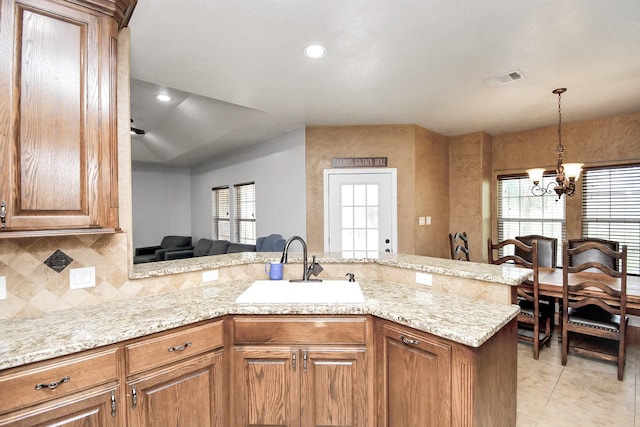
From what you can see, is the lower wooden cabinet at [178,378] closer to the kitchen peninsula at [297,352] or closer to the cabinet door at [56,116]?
the kitchen peninsula at [297,352]

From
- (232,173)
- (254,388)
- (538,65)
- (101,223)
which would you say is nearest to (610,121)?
(538,65)

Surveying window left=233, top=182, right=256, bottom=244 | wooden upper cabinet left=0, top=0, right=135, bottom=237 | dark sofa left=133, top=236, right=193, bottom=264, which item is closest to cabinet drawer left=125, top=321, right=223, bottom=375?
wooden upper cabinet left=0, top=0, right=135, bottom=237

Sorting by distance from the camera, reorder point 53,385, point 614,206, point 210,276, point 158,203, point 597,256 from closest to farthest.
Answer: point 53,385, point 210,276, point 597,256, point 614,206, point 158,203

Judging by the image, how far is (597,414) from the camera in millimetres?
2074

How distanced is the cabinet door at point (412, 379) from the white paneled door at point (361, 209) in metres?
2.82

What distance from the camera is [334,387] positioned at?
1.57m

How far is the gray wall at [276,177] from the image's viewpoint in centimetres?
448

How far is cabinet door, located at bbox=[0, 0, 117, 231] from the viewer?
1.22 metres

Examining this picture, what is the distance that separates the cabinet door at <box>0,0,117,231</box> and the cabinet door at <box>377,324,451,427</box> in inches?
58.7

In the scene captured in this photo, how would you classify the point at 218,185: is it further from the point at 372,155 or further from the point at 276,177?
the point at 372,155

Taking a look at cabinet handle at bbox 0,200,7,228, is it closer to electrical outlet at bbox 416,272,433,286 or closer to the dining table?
electrical outlet at bbox 416,272,433,286

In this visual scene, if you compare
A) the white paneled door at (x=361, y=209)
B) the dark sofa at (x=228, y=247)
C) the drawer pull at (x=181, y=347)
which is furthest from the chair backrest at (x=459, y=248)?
the drawer pull at (x=181, y=347)

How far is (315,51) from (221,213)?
517 centimetres

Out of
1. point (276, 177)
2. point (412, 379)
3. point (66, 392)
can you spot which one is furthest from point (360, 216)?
point (66, 392)
